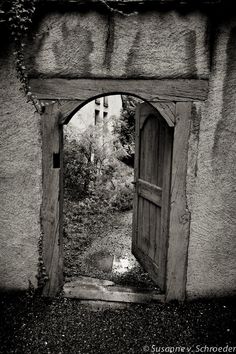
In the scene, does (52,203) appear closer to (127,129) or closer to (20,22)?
(20,22)

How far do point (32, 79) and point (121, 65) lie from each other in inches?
38.7

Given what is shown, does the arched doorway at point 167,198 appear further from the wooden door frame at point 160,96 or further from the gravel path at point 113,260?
the gravel path at point 113,260

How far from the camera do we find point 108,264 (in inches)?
186

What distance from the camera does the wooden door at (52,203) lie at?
10.4 ft

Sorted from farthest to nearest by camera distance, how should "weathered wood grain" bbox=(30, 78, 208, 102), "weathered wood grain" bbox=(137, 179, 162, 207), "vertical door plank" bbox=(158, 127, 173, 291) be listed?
"weathered wood grain" bbox=(137, 179, 162, 207)
"vertical door plank" bbox=(158, 127, 173, 291)
"weathered wood grain" bbox=(30, 78, 208, 102)

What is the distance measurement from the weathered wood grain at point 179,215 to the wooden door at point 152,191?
115 millimetres

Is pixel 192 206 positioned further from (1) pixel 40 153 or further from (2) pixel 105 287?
(1) pixel 40 153

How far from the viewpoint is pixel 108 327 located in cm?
307

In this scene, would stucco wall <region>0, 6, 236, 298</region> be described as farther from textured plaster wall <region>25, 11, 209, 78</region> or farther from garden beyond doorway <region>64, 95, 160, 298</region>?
garden beyond doorway <region>64, 95, 160, 298</region>

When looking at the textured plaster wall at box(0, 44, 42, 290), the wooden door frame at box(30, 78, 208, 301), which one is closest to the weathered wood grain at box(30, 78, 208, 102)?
the wooden door frame at box(30, 78, 208, 301)

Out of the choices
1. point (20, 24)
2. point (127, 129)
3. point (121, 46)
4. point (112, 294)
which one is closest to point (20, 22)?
point (20, 24)

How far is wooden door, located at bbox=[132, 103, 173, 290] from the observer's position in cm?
346

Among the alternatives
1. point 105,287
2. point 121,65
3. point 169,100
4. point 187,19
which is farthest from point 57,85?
point 105,287

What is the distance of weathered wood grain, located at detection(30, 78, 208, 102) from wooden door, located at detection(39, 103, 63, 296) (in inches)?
8.3
